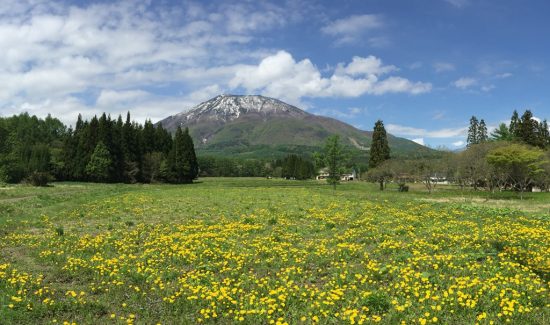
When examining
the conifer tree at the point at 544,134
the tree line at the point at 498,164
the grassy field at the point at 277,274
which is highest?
the conifer tree at the point at 544,134

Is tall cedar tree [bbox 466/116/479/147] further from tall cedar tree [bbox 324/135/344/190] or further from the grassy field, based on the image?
the grassy field

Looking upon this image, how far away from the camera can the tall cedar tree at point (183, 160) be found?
338 feet

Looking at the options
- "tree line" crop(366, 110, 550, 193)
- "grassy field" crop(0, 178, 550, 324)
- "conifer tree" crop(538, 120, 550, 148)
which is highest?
"conifer tree" crop(538, 120, 550, 148)

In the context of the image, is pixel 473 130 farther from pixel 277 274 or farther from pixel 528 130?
pixel 277 274

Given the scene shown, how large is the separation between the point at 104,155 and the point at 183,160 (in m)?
21.0

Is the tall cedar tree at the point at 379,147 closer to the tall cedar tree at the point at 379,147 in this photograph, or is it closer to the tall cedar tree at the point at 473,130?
the tall cedar tree at the point at 379,147

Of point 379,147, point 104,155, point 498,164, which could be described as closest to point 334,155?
point 379,147

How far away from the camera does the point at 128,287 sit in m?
10.4

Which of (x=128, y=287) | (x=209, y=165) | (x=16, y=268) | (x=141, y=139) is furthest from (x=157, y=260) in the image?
(x=209, y=165)

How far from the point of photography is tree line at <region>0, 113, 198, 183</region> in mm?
83919

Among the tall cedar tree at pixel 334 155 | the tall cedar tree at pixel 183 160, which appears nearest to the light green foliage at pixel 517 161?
the tall cedar tree at pixel 334 155

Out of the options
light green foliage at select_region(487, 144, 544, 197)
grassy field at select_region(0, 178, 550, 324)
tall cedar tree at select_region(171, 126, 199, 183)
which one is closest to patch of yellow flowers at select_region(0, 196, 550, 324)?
grassy field at select_region(0, 178, 550, 324)

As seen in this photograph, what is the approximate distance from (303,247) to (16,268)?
9247mm

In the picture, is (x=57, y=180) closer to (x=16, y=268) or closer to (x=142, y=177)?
(x=142, y=177)
